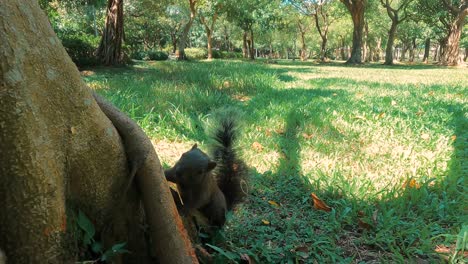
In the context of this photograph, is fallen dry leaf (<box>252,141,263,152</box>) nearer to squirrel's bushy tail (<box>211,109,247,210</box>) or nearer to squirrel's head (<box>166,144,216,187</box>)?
squirrel's bushy tail (<box>211,109,247,210</box>)

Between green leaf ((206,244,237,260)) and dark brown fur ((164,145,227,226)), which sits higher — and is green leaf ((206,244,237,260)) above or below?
below

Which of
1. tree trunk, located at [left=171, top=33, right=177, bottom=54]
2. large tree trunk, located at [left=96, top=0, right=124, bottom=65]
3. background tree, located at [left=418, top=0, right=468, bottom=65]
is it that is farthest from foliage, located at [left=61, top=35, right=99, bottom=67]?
tree trunk, located at [left=171, top=33, right=177, bottom=54]

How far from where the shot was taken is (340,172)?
338cm

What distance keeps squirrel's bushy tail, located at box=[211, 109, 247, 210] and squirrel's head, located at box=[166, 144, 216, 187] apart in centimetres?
24

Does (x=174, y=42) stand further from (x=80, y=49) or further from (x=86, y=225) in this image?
(x=86, y=225)

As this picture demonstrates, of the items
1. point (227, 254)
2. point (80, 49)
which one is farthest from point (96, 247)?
point (80, 49)

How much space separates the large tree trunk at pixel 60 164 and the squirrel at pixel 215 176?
0.50m

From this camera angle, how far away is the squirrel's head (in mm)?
2178

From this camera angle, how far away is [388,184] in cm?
303

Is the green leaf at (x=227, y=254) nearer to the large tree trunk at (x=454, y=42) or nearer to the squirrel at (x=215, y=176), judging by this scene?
the squirrel at (x=215, y=176)

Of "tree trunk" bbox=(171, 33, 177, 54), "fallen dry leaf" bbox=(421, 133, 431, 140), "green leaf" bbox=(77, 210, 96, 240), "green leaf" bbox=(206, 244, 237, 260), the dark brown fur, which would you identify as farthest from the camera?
"tree trunk" bbox=(171, 33, 177, 54)

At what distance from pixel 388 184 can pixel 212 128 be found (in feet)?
5.10

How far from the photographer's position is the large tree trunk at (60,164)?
1192 millimetres

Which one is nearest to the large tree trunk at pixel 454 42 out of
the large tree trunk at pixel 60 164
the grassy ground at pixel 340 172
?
Answer: the grassy ground at pixel 340 172
